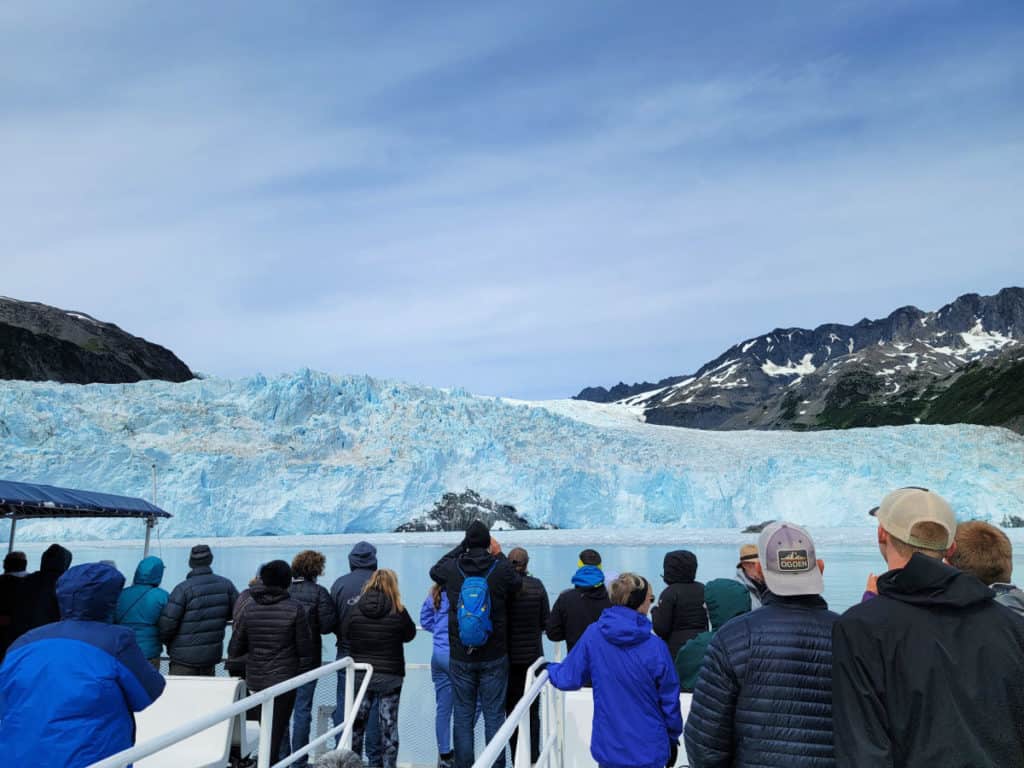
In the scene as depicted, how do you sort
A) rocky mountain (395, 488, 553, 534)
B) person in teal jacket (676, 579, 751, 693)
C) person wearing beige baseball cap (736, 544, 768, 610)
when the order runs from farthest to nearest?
1. rocky mountain (395, 488, 553, 534)
2. person in teal jacket (676, 579, 751, 693)
3. person wearing beige baseball cap (736, 544, 768, 610)

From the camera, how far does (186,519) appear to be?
82.6 feet

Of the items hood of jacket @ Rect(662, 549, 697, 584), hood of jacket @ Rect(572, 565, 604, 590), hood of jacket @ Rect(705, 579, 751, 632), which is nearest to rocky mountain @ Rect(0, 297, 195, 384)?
hood of jacket @ Rect(572, 565, 604, 590)

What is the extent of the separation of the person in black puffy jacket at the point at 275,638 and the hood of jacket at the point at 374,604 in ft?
0.99

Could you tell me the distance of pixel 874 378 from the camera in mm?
120125

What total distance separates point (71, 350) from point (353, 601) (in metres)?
81.9

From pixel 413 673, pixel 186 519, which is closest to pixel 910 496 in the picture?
pixel 413 673

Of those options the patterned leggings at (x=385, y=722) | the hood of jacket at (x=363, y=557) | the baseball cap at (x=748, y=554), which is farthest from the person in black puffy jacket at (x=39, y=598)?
the baseball cap at (x=748, y=554)

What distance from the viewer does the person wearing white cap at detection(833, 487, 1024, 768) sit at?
144cm

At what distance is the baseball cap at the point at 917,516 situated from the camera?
1.67 meters

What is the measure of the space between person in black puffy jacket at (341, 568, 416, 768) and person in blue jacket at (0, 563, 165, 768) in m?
1.63

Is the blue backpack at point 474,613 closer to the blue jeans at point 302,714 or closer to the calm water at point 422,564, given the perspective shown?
the blue jeans at point 302,714

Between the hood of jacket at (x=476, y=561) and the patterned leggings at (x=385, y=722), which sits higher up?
the hood of jacket at (x=476, y=561)

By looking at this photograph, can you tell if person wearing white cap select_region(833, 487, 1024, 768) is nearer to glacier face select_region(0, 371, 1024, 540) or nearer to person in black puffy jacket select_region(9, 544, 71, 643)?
person in black puffy jacket select_region(9, 544, 71, 643)

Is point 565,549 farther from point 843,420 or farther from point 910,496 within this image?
point 843,420
